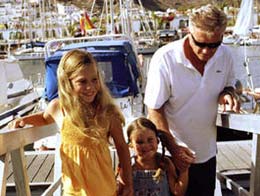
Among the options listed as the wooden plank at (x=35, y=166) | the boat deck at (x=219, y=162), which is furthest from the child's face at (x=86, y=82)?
the wooden plank at (x=35, y=166)

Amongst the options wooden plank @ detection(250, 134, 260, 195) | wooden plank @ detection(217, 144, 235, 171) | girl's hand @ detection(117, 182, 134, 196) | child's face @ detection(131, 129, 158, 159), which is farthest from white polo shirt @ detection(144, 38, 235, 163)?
wooden plank @ detection(217, 144, 235, 171)

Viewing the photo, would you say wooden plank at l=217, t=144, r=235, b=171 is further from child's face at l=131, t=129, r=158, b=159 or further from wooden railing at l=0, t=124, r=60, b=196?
wooden railing at l=0, t=124, r=60, b=196

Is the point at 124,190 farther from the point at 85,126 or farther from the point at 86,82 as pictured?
the point at 86,82

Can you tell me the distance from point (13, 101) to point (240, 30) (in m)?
19.9

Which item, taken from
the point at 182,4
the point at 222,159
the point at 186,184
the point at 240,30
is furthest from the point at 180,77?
the point at 182,4

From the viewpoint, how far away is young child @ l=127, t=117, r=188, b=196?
2717 millimetres

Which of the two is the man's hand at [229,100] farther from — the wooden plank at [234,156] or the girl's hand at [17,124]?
the wooden plank at [234,156]

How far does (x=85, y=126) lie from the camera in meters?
2.44

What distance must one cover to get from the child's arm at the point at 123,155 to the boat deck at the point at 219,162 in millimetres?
2824

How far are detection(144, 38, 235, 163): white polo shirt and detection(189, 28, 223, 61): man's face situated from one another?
0.19 ft

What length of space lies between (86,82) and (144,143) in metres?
0.48

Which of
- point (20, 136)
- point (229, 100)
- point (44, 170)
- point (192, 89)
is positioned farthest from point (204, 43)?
point (44, 170)

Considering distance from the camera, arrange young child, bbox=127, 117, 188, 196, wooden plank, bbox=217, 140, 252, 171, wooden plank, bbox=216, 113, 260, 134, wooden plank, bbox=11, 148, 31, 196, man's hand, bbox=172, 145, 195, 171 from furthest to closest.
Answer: wooden plank, bbox=217, 140, 252, 171 < young child, bbox=127, 117, 188, 196 < man's hand, bbox=172, 145, 195, 171 < wooden plank, bbox=216, 113, 260, 134 < wooden plank, bbox=11, 148, 31, 196

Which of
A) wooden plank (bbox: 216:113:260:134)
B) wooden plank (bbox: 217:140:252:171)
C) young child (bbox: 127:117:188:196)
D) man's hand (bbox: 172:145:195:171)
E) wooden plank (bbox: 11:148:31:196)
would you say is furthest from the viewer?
wooden plank (bbox: 217:140:252:171)
